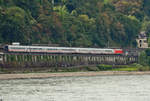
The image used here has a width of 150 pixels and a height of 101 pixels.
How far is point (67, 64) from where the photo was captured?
145500 mm

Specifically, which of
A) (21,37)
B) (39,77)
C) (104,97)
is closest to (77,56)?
(21,37)

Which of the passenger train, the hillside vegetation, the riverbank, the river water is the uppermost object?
the hillside vegetation

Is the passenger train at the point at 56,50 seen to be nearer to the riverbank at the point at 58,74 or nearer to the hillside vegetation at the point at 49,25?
the hillside vegetation at the point at 49,25

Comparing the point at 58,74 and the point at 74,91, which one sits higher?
the point at 74,91

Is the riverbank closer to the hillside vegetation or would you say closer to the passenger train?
the passenger train

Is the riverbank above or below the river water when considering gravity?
below

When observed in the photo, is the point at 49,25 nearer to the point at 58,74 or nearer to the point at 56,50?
the point at 56,50

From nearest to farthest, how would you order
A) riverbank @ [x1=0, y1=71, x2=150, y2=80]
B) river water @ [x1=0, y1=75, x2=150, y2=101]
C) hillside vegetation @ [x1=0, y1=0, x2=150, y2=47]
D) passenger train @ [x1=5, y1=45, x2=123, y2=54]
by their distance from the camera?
1. river water @ [x1=0, y1=75, x2=150, y2=101]
2. riverbank @ [x1=0, y1=71, x2=150, y2=80]
3. passenger train @ [x1=5, y1=45, x2=123, y2=54]
4. hillside vegetation @ [x1=0, y1=0, x2=150, y2=47]

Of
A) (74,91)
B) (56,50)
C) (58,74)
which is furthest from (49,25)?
(74,91)

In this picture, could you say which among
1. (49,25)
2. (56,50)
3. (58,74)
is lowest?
(58,74)

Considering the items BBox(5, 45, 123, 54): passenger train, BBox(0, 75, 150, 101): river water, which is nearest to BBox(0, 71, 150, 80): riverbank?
BBox(5, 45, 123, 54): passenger train

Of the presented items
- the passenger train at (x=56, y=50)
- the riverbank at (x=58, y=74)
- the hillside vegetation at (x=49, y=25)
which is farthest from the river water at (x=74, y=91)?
the hillside vegetation at (x=49, y=25)

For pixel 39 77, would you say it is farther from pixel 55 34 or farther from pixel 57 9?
pixel 57 9

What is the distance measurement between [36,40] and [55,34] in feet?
40.5
